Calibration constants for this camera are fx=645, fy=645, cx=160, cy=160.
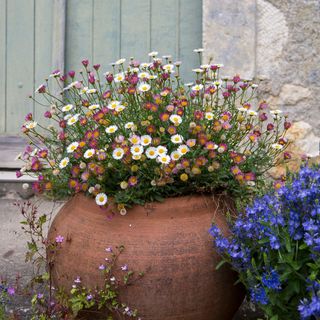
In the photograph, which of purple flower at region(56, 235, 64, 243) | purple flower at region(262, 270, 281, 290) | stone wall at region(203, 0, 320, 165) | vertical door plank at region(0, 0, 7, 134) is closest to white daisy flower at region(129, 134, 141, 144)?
purple flower at region(56, 235, 64, 243)

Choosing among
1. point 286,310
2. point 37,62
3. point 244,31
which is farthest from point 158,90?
point 37,62

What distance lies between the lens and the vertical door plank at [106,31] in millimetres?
4441

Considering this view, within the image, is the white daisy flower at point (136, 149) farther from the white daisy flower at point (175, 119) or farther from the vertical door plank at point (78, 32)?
the vertical door plank at point (78, 32)

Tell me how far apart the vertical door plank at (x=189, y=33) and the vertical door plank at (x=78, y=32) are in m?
Result: 0.64

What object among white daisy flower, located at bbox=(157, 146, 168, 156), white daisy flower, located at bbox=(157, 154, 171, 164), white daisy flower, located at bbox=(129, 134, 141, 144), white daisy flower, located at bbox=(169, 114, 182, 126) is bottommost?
white daisy flower, located at bbox=(157, 154, 171, 164)

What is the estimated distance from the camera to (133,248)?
2.25 meters

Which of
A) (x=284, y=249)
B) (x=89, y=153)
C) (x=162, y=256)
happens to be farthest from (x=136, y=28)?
(x=284, y=249)

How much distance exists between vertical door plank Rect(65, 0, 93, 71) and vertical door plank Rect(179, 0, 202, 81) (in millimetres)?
639

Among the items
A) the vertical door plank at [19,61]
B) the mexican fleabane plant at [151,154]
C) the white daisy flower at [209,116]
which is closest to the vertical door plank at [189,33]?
the vertical door plank at [19,61]

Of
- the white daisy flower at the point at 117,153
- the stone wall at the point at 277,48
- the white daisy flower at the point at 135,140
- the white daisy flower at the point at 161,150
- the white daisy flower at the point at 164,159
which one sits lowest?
the white daisy flower at the point at 164,159

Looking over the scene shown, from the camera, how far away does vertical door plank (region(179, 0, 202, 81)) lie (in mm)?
→ 4379

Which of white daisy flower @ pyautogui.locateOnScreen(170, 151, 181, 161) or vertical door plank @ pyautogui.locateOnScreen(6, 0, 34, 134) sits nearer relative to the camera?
white daisy flower @ pyautogui.locateOnScreen(170, 151, 181, 161)

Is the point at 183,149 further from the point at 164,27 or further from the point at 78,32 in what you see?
the point at 78,32

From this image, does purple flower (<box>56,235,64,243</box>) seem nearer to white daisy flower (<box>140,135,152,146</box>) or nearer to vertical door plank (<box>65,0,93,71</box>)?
white daisy flower (<box>140,135,152,146</box>)
